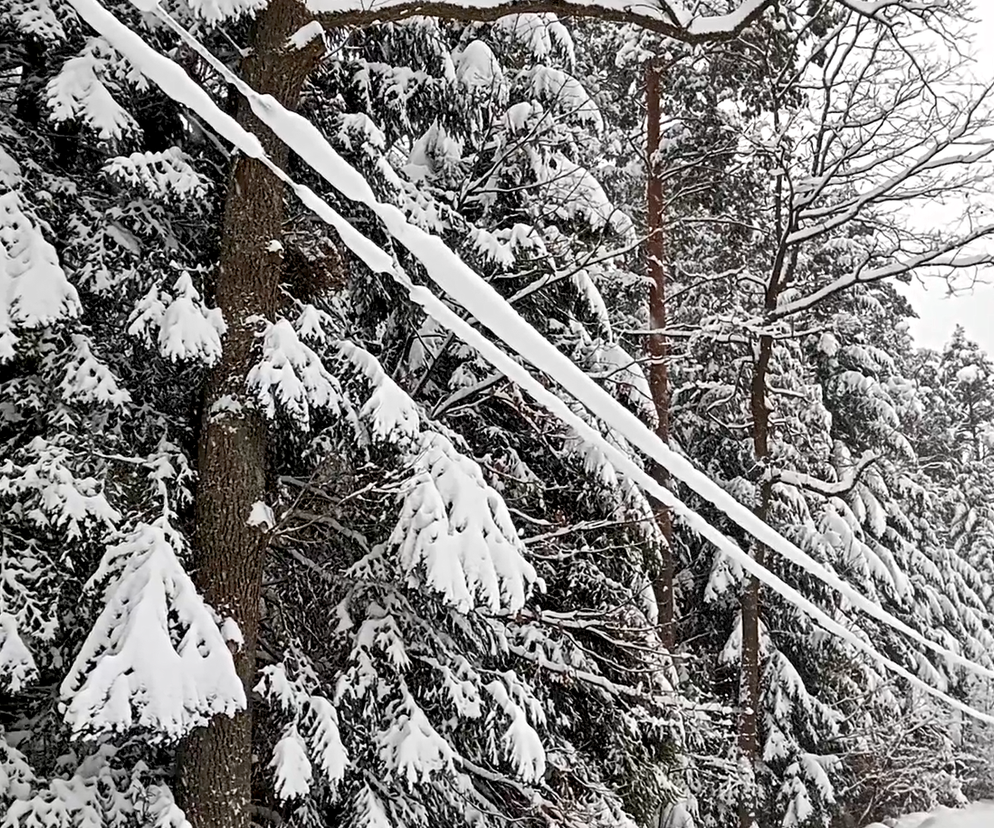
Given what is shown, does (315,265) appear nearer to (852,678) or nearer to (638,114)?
(638,114)

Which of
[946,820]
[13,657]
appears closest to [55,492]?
[13,657]

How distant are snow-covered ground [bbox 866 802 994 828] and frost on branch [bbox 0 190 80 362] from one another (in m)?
13.4

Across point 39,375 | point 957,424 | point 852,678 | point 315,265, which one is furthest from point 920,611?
point 39,375

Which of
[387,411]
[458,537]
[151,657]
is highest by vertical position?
[387,411]

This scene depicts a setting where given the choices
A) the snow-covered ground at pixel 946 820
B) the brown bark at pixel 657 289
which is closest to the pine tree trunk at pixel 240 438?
the brown bark at pixel 657 289

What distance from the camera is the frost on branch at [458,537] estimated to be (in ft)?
11.8

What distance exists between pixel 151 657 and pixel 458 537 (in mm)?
1362

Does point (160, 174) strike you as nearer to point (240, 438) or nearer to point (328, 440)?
point (240, 438)

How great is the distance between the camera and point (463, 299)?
1.07 m

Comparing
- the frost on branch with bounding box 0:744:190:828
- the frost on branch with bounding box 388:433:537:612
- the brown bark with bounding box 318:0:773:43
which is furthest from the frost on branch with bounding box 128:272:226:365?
the frost on branch with bounding box 0:744:190:828

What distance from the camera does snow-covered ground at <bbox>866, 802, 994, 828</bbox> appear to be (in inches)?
489

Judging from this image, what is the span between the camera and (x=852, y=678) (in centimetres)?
1270

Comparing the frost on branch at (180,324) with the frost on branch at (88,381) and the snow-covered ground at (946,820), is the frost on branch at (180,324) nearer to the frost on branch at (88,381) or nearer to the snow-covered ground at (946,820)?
the frost on branch at (88,381)

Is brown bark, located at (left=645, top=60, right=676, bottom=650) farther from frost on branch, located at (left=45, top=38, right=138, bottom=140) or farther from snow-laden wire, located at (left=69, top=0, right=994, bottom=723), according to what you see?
snow-laden wire, located at (left=69, top=0, right=994, bottom=723)
